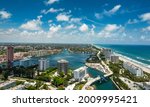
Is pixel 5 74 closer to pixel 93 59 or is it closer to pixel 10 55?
pixel 10 55

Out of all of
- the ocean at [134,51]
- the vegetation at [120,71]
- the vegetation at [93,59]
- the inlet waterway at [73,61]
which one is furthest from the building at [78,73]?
the ocean at [134,51]


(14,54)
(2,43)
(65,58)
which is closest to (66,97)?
(2,43)

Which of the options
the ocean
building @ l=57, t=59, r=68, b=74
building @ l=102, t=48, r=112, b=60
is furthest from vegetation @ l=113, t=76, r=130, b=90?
Result: building @ l=57, t=59, r=68, b=74

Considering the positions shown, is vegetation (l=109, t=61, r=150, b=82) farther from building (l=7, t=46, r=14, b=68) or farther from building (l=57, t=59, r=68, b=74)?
building (l=7, t=46, r=14, b=68)

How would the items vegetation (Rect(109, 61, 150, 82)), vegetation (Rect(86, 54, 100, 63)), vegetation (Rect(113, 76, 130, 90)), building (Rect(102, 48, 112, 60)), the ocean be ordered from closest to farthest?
vegetation (Rect(113, 76, 130, 90)) → vegetation (Rect(109, 61, 150, 82)) → vegetation (Rect(86, 54, 100, 63)) → the ocean → building (Rect(102, 48, 112, 60))

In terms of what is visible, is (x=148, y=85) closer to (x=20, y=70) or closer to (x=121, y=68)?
(x=121, y=68)

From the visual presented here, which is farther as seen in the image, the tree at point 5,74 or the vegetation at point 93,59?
the vegetation at point 93,59

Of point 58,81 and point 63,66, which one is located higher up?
point 63,66

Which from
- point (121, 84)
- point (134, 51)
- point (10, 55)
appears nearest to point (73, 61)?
point (121, 84)

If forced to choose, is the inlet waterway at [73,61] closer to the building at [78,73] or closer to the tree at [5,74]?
the building at [78,73]

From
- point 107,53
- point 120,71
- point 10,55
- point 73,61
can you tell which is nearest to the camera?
point 10,55

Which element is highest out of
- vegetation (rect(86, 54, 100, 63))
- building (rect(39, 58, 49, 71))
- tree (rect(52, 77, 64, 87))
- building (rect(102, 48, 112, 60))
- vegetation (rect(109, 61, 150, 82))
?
building (rect(102, 48, 112, 60))
